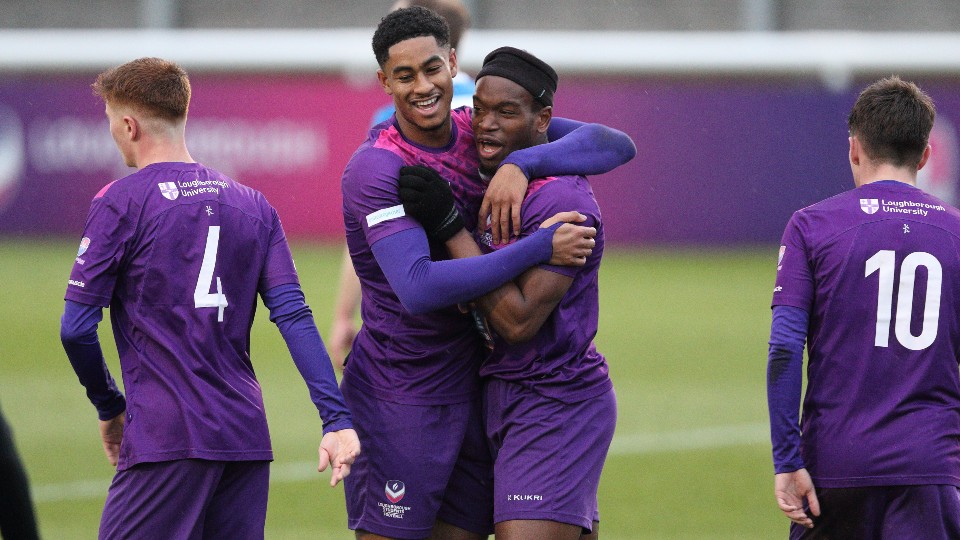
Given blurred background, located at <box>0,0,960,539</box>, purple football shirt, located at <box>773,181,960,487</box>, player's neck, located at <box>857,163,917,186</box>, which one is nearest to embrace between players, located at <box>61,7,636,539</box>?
purple football shirt, located at <box>773,181,960,487</box>

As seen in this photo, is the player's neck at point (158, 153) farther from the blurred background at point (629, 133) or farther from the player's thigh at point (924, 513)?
the blurred background at point (629, 133)

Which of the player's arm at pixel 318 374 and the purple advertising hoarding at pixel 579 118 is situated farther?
the purple advertising hoarding at pixel 579 118

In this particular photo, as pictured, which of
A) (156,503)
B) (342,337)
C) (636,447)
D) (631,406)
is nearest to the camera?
(156,503)

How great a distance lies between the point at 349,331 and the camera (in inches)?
239

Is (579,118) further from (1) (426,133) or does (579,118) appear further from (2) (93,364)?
(2) (93,364)

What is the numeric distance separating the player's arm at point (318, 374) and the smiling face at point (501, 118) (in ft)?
2.65

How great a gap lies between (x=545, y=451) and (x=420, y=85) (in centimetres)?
129

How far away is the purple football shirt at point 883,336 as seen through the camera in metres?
4.21

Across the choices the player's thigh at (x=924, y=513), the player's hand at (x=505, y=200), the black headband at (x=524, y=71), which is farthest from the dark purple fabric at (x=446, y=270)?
the player's thigh at (x=924, y=513)

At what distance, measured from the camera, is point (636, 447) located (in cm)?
903

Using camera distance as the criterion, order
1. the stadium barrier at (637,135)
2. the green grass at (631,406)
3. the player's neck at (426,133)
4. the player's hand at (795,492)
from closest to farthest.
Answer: the player's hand at (795,492) < the player's neck at (426,133) < the green grass at (631,406) < the stadium barrier at (637,135)

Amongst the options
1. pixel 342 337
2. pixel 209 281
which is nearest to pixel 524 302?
pixel 209 281

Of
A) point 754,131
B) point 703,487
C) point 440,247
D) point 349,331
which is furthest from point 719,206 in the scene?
point 440,247

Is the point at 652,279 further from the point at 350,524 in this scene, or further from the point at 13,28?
the point at 13,28
